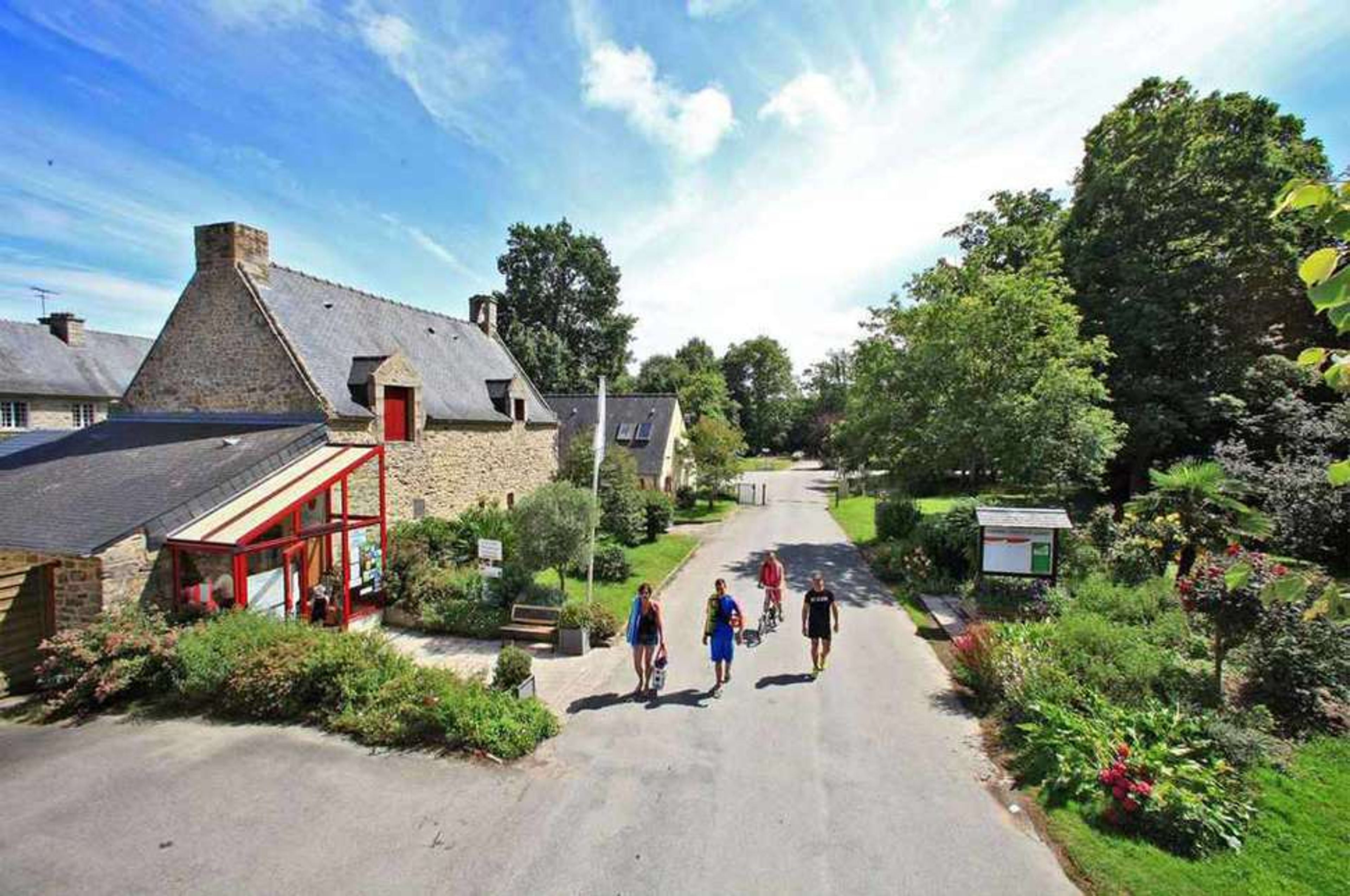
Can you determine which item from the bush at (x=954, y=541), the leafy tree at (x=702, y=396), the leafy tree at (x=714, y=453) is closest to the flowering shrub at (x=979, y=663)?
the bush at (x=954, y=541)

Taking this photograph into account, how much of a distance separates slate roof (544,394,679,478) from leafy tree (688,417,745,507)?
1700 millimetres

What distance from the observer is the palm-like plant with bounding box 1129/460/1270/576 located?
12.5 m

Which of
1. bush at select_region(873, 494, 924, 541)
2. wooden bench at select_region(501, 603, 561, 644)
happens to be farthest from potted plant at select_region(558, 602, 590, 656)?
bush at select_region(873, 494, 924, 541)

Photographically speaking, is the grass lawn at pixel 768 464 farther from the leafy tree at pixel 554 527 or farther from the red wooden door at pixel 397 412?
the leafy tree at pixel 554 527

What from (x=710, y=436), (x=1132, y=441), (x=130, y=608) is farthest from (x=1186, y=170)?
(x=130, y=608)

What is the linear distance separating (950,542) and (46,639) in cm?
1864

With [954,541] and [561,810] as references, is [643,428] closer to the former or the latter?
[954,541]

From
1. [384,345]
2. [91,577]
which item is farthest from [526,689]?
[384,345]

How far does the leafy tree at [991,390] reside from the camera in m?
17.5

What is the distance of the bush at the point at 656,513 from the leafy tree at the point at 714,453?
7.54 m

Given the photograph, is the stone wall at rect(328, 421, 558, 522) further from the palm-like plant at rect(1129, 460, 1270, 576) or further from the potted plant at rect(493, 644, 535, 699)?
the palm-like plant at rect(1129, 460, 1270, 576)

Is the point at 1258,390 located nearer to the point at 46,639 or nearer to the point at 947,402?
the point at 947,402

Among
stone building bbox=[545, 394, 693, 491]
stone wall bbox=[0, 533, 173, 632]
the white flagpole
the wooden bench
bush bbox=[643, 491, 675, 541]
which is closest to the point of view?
stone wall bbox=[0, 533, 173, 632]

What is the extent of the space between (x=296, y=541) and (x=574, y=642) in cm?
566
